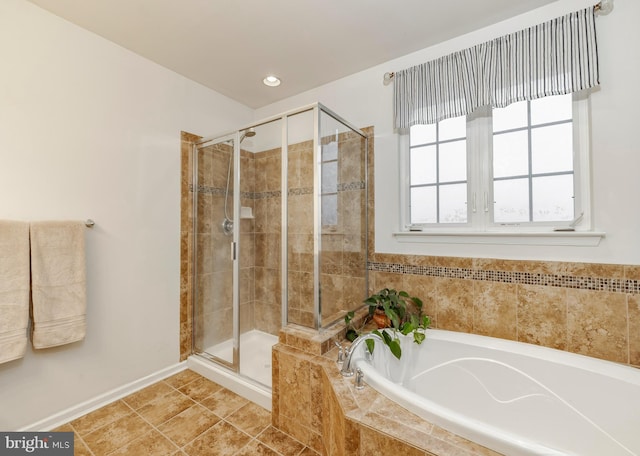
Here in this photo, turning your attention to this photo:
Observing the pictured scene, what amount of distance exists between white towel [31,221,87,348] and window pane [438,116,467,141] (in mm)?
2515

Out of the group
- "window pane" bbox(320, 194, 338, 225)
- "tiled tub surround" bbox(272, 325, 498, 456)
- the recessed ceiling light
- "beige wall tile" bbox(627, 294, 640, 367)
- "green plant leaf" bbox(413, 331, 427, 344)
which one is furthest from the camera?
the recessed ceiling light

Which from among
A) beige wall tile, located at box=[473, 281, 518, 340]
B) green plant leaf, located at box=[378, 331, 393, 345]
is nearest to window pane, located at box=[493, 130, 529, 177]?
beige wall tile, located at box=[473, 281, 518, 340]

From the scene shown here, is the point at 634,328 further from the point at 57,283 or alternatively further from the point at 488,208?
the point at 57,283

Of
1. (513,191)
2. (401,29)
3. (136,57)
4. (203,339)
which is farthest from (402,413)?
(136,57)

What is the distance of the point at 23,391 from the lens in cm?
152

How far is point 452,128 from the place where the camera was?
1963 mm

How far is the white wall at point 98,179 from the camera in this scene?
4.99 feet

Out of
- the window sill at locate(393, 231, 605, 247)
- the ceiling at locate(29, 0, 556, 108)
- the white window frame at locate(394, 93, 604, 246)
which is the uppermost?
the ceiling at locate(29, 0, 556, 108)

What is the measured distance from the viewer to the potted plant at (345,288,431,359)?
1.71 m

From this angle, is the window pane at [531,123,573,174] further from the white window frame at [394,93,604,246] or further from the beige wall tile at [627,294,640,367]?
the beige wall tile at [627,294,640,367]

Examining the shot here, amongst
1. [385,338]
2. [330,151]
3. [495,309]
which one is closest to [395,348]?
[385,338]

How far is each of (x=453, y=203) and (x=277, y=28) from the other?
169 cm

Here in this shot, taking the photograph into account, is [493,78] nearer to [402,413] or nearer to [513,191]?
[513,191]

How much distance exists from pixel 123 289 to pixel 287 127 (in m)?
1.66
